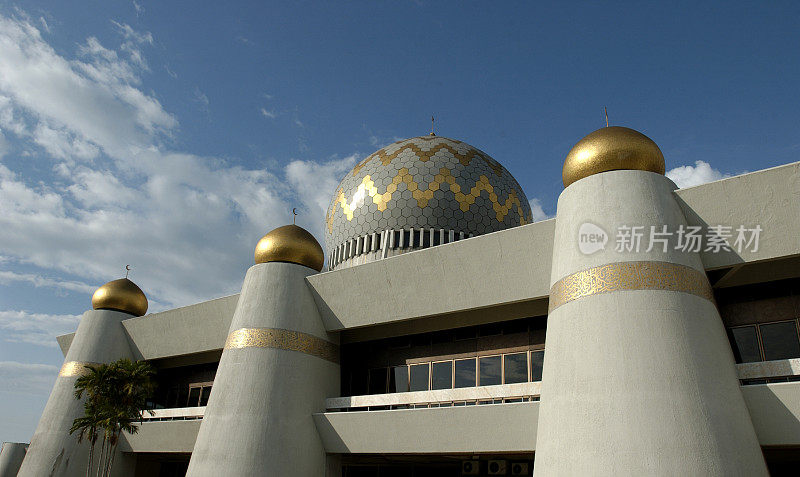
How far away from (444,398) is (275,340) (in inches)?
204

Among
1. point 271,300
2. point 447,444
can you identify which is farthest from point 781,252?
point 271,300

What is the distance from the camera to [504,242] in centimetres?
1434

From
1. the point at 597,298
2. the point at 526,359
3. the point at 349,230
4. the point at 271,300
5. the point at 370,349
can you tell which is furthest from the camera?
the point at 349,230

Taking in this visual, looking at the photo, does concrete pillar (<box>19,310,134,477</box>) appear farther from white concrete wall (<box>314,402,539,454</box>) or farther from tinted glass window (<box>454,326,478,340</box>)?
tinted glass window (<box>454,326,478,340</box>)

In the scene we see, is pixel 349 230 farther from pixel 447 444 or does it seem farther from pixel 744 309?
pixel 744 309

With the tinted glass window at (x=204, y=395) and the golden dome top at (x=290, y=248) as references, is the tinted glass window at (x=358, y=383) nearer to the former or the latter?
the golden dome top at (x=290, y=248)

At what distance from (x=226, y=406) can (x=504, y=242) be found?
885 cm

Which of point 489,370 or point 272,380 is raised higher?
point 489,370

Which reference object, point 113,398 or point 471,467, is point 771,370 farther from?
point 113,398

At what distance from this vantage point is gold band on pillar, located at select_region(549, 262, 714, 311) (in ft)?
36.1

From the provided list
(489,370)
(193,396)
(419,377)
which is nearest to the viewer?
(489,370)

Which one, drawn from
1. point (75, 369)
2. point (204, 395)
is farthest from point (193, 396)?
point (75, 369)

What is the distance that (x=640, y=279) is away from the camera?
434 inches

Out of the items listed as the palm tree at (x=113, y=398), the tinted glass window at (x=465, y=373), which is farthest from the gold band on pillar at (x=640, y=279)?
the palm tree at (x=113, y=398)
